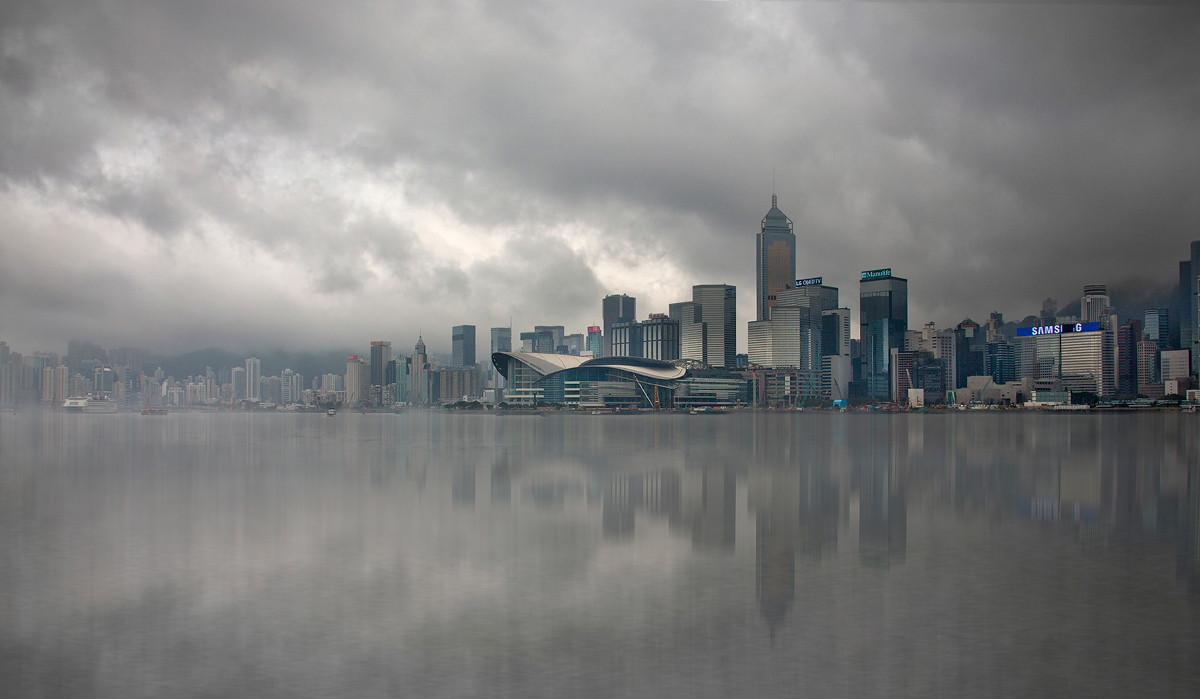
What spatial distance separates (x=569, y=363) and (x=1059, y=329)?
52685 millimetres

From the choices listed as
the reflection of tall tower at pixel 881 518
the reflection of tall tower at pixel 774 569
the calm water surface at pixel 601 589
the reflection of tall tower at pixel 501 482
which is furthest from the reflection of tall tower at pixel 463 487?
the reflection of tall tower at pixel 881 518

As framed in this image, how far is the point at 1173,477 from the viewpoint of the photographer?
1129cm

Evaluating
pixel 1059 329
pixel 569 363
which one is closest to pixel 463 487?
pixel 569 363

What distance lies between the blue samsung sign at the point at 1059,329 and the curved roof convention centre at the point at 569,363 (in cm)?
3930

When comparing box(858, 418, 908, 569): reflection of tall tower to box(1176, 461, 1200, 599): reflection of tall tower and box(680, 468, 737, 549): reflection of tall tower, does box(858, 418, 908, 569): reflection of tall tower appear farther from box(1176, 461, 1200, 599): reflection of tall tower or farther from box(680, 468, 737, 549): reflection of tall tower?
box(1176, 461, 1200, 599): reflection of tall tower

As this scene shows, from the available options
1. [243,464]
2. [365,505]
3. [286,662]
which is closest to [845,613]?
[286,662]

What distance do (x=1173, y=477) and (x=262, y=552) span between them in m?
13.2

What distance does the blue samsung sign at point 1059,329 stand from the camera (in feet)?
239

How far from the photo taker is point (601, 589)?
5.05 meters

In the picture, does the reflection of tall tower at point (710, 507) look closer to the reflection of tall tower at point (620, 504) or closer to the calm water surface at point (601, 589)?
the calm water surface at point (601, 589)

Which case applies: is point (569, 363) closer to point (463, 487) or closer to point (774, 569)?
point (463, 487)

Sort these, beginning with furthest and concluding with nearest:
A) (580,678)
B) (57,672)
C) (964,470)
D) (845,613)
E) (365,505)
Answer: (964,470), (365,505), (845,613), (57,672), (580,678)

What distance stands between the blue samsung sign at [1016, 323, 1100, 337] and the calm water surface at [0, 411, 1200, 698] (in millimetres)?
74173

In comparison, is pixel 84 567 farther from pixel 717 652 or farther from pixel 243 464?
pixel 243 464
